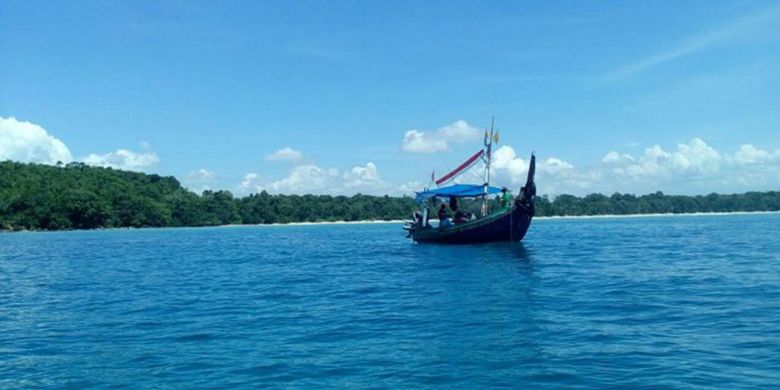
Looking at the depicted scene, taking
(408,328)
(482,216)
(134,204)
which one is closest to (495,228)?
(482,216)

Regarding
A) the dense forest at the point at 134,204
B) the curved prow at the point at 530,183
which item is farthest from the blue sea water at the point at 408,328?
the dense forest at the point at 134,204

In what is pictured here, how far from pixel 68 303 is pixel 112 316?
4.70 meters

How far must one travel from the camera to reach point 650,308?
63.1 ft

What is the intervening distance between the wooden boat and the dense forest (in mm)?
105992

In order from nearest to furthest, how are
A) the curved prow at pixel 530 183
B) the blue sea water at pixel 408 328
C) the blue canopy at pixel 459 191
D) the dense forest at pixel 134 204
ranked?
1. the blue sea water at pixel 408 328
2. the curved prow at pixel 530 183
3. the blue canopy at pixel 459 191
4. the dense forest at pixel 134 204

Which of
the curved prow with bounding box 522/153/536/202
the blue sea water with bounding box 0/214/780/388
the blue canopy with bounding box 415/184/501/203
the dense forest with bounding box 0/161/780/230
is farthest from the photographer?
the dense forest with bounding box 0/161/780/230

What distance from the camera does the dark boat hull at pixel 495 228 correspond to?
4778 centimetres

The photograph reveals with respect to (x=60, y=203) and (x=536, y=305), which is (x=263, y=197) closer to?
(x=60, y=203)

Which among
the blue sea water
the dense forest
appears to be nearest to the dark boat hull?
the blue sea water

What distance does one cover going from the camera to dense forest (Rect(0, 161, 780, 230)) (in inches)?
5246

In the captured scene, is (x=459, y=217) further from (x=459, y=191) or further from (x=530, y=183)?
(x=530, y=183)

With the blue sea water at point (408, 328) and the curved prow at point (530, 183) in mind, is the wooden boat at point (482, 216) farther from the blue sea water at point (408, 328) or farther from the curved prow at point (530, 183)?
the blue sea water at point (408, 328)

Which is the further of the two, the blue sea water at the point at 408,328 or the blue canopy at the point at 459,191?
the blue canopy at the point at 459,191

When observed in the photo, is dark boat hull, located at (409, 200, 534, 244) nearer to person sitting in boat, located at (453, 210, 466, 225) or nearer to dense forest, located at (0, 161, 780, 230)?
person sitting in boat, located at (453, 210, 466, 225)
